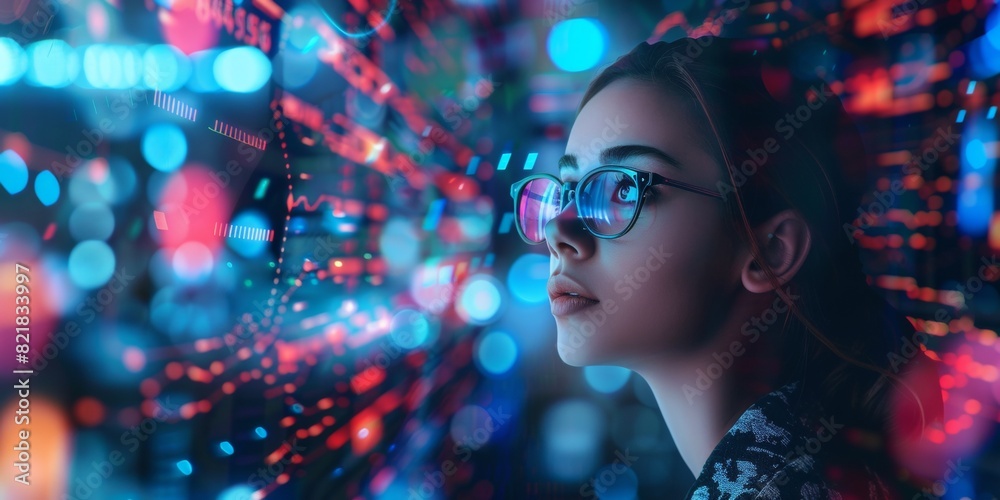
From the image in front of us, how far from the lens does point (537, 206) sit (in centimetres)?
91

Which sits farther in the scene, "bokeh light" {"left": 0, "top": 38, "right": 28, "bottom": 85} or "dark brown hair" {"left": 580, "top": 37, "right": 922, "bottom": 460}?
"bokeh light" {"left": 0, "top": 38, "right": 28, "bottom": 85}

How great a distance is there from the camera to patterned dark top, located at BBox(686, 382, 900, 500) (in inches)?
26.1

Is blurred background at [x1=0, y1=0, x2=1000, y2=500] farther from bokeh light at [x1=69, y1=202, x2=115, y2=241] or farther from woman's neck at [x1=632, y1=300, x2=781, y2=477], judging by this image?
woman's neck at [x1=632, y1=300, x2=781, y2=477]

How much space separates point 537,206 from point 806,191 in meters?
0.37

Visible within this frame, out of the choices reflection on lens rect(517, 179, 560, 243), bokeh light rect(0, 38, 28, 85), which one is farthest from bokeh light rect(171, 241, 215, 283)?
reflection on lens rect(517, 179, 560, 243)

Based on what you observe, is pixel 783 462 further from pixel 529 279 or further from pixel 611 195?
pixel 529 279

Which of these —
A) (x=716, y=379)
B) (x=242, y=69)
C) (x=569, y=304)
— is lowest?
(x=716, y=379)

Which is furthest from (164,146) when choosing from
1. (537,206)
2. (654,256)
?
(654,256)

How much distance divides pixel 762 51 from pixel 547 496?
0.93m

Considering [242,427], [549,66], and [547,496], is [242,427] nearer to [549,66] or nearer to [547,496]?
[547,496]

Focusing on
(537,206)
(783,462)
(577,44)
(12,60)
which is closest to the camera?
(783,462)

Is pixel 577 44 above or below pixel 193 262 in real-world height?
above

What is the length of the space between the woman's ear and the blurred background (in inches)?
18.8

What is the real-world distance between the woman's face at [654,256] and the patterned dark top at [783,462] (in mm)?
122
